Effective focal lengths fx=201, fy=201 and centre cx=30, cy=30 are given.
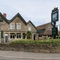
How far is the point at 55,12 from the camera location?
1325 inches

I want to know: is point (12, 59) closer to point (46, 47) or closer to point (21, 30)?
point (46, 47)

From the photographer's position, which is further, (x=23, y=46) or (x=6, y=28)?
(x=6, y=28)

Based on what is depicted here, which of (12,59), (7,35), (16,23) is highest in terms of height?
(16,23)

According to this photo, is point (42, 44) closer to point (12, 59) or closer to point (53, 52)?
point (53, 52)

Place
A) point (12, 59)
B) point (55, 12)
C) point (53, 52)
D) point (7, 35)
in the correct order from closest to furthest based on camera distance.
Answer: point (12, 59) < point (53, 52) < point (55, 12) < point (7, 35)

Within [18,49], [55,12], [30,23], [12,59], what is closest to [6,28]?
[30,23]

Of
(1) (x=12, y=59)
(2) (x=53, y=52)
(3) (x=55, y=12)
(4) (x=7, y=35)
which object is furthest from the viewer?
(4) (x=7, y=35)

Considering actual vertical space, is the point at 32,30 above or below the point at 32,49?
above

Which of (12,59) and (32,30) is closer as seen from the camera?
(12,59)

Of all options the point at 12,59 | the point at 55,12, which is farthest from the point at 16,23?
the point at 12,59

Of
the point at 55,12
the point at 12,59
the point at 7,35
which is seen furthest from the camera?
the point at 7,35

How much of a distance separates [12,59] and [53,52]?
340 inches

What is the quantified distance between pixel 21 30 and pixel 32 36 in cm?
408

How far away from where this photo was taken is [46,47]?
2672 centimetres
